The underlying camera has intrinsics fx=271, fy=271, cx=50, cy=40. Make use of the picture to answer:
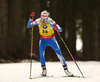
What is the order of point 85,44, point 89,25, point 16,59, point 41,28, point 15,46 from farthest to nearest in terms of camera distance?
point 89,25
point 85,44
point 15,46
point 16,59
point 41,28

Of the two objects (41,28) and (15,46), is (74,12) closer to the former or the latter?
(15,46)

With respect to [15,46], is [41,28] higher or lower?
higher

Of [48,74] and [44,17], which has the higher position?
[44,17]

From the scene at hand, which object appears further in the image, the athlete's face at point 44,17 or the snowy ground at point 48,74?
the athlete's face at point 44,17

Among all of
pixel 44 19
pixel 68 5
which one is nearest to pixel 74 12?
pixel 68 5

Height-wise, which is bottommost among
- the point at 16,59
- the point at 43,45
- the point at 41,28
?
the point at 16,59

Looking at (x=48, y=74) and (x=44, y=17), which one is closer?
(x=44, y=17)

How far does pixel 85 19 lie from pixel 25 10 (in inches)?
213

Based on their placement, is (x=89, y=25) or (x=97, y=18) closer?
(x=97, y=18)

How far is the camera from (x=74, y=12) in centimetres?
2114

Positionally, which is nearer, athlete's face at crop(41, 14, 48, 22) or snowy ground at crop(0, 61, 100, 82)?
snowy ground at crop(0, 61, 100, 82)

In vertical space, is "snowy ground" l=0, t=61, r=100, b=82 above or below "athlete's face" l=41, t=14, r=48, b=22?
below

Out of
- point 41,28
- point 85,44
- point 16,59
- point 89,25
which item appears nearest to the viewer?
point 41,28

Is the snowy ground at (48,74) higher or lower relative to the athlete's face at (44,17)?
lower
